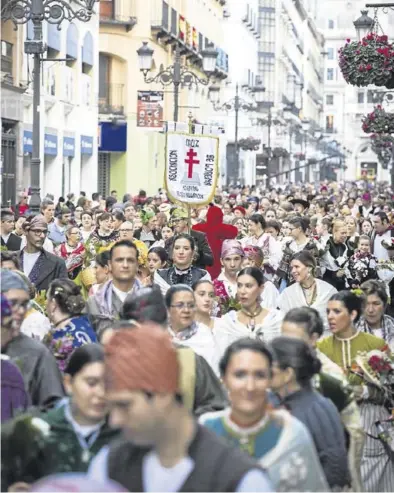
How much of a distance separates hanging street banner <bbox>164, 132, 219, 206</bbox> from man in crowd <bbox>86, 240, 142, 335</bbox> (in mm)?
7190

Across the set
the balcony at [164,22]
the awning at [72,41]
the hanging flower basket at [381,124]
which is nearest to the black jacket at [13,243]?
the hanging flower basket at [381,124]

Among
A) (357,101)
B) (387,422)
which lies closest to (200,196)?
(387,422)

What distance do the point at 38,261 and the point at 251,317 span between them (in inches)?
145

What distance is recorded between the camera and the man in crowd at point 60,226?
21.5m

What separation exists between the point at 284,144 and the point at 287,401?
96171 millimetres

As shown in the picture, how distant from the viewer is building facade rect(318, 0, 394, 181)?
7362 inches

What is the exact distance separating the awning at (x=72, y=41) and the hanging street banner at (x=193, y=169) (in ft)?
74.8

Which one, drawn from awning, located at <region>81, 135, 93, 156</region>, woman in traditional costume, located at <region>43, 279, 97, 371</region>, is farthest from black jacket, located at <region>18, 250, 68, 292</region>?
awning, located at <region>81, 135, 93, 156</region>

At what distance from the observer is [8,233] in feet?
60.0

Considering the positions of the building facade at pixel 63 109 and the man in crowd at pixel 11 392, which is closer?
the man in crowd at pixel 11 392

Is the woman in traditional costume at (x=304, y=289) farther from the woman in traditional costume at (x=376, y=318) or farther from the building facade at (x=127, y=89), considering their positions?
the building facade at (x=127, y=89)

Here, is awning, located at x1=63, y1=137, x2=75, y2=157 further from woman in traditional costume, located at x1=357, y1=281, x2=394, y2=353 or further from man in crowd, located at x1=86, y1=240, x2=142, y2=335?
man in crowd, located at x1=86, y1=240, x2=142, y2=335

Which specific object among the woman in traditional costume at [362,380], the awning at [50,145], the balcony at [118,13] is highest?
the balcony at [118,13]

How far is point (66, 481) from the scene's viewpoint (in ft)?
14.6
